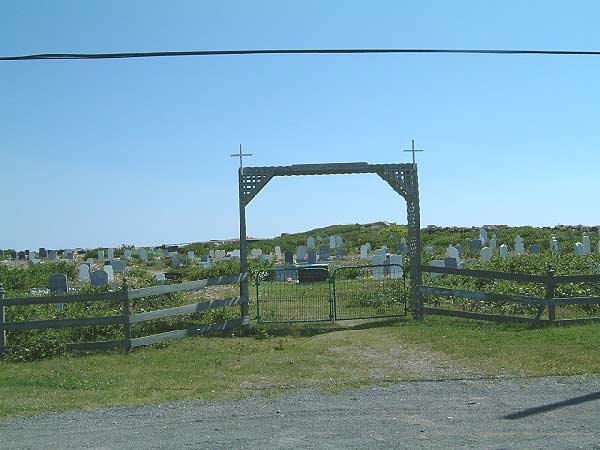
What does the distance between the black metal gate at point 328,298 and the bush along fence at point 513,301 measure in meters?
1.05

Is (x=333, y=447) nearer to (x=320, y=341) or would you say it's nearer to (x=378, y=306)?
(x=320, y=341)

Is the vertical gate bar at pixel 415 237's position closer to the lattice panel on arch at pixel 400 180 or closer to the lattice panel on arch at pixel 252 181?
the lattice panel on arch at pixel 400 180

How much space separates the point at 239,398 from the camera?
339 inches

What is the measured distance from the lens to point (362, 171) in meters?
15.2

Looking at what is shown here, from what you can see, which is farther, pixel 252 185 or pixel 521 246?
pixel 521 246

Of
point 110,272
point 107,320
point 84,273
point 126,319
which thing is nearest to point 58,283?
point 110,272

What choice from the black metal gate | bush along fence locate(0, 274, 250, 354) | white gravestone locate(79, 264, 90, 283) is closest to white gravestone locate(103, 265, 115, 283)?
white gravestone locate(79, 264, 90, 283)

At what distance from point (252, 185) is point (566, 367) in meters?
7.47

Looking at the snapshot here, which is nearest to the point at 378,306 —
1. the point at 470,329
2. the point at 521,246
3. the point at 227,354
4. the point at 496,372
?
the point at 470,329

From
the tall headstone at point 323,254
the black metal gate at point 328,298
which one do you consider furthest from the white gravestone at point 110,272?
the tall headstone at point 323,254

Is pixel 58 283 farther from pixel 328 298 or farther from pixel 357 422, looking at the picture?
pixel 357 422

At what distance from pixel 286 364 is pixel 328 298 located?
25.9 ft

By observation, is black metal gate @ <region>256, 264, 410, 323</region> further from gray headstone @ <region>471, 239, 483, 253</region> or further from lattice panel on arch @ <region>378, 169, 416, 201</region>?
gray headstone @ <region>471, 239, 483, 253</region>

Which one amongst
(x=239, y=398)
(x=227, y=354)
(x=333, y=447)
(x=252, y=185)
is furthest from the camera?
(x=252, y=185)
